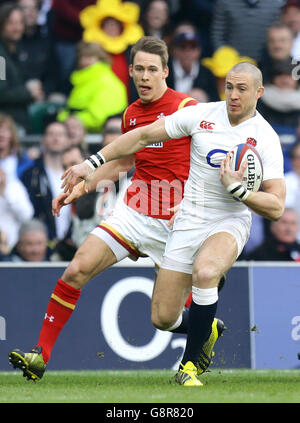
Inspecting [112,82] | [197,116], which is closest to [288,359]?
[197,116]

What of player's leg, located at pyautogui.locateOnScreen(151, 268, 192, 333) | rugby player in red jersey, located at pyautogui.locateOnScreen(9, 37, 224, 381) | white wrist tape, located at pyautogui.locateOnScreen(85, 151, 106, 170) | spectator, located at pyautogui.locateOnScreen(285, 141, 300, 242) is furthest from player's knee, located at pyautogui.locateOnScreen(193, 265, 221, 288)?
spectator, located at pyautogui.locateOnScreen(285, 141, 300, 242)

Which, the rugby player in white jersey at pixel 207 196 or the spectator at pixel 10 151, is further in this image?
the spectator at pixel 10 151

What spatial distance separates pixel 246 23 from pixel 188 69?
0.87m

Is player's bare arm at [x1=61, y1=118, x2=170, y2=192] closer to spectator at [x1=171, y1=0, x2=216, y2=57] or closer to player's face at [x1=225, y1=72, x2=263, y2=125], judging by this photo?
player's face at [x1=225, y1=72, x2=263, y2=125]

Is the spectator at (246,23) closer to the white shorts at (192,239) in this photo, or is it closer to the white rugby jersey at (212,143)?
the white rugby jersey at (212,143)

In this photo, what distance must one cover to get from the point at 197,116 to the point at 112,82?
4277 millimetres

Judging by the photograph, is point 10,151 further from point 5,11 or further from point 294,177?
point 294,177

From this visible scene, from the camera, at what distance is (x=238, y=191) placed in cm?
635

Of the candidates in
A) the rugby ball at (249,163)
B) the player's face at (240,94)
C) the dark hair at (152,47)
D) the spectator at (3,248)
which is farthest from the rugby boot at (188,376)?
the spectator at (3,248)

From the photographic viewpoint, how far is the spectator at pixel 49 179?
10.0m

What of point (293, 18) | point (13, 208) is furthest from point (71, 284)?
point (293, 18)

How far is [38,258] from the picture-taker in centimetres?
978

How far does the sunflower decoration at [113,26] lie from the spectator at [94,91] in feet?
0.74

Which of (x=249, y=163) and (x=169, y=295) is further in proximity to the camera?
(x=169, y=295)
